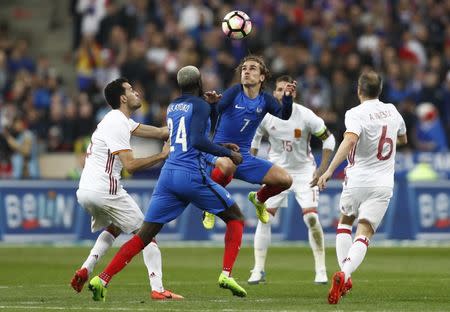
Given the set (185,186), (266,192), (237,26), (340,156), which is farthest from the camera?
(237,26)

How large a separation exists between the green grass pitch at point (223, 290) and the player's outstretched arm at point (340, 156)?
4.14 ft

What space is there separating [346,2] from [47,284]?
17.3 m

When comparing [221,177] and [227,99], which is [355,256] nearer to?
[221,177]

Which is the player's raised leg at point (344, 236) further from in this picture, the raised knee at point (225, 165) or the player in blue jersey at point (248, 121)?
the raised knee at point (225, 165)

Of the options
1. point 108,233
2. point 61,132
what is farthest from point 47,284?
point 61,132

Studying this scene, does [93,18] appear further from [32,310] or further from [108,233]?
[32,310]

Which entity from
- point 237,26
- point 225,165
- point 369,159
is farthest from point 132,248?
point 237,26

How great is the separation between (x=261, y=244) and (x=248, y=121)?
2.42 metres

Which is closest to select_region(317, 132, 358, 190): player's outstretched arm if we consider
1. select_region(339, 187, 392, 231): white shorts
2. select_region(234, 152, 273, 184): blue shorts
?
select_region(339, 187, 392, 231): white shorts

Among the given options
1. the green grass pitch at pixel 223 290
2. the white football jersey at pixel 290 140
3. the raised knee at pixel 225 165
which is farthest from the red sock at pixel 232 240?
the white football jersey at pixel 290 140

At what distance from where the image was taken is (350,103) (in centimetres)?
2791

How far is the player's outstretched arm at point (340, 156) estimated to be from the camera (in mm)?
12742

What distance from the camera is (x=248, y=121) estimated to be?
48.3ft

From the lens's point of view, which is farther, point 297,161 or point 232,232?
point 297,161
